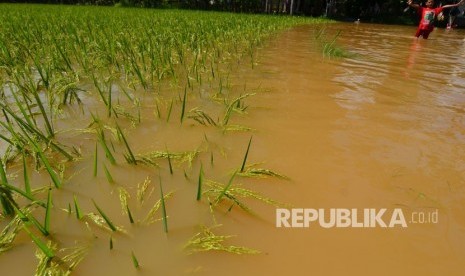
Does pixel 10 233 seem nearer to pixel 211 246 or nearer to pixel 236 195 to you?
pixel 211 246

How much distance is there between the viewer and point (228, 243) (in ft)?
4.13

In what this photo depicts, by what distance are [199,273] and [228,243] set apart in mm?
176

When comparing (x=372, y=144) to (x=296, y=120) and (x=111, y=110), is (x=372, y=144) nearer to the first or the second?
(x=296, y=120)

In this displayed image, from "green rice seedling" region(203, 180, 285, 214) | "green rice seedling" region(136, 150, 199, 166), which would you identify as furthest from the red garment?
"green rice seedling" region(203, 180, 285, 214)

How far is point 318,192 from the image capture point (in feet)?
5.16

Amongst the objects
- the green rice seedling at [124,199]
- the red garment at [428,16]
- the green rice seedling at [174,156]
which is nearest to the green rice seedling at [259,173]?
the green rice seedling at [174,156]

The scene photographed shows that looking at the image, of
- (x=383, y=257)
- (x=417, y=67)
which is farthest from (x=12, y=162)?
(x=417, y=67)

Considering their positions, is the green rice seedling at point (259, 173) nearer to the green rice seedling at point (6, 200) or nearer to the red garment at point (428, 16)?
the green rice seedling at point (6, 200)

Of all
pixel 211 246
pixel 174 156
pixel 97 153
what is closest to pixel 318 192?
pixel 211 246

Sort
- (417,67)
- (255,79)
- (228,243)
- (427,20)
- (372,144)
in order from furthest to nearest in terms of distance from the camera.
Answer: (427,20), (417,67), (255,79), (372,144), (228,243)

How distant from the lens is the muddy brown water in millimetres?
1168

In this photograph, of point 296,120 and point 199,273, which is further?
point 296,120

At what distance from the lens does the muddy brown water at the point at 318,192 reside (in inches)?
46.0

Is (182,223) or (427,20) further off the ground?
(427,20)
